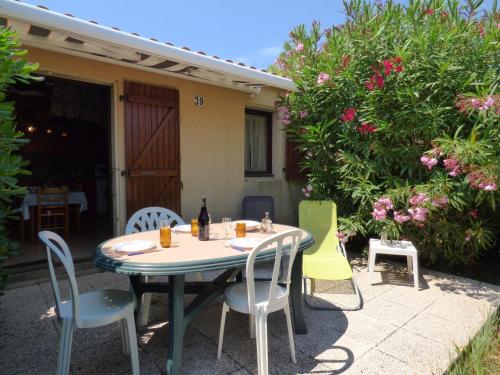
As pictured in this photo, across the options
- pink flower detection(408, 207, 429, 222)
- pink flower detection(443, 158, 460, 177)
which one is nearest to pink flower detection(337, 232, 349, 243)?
pink flower detection(408, 207, 429, 222)

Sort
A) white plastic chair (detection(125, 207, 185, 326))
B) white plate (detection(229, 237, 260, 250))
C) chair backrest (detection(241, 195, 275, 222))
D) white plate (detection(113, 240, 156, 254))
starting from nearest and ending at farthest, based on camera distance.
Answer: white plate (detection(113, 240, 156, 254)) < white plate (detection(229, 237, 260, 250)) < white plastic chair (detection(125, 207, 185, 326)) < chair backrest (detection(241, 195, 275, 222))

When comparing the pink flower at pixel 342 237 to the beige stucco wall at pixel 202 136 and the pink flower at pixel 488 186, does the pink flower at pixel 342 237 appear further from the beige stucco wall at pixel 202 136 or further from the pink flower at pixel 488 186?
the beige stucco wall at pixel 202 136

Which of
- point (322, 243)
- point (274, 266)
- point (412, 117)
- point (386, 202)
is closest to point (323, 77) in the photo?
point (412, 117)

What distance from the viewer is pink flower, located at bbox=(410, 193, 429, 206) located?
132 inches

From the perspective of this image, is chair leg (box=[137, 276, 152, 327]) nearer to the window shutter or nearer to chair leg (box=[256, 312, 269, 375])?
chair leg (box=[256, 312, 269, 375])

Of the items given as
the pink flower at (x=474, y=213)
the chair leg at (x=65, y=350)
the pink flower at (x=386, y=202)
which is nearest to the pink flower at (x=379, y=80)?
the pink flower at (x=386, y=202)

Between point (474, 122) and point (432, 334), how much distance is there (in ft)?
7.72

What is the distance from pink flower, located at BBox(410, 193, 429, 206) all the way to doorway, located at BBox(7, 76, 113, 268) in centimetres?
401

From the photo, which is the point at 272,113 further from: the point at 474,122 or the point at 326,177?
the point at 474,122

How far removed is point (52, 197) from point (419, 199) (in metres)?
5.62

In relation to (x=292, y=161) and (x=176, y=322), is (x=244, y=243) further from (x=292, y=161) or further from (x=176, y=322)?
(x=292, y=161)

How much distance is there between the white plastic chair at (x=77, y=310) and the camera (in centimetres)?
167

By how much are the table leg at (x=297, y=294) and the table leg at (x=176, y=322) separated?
3.18ft

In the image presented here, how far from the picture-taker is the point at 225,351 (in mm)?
2201
